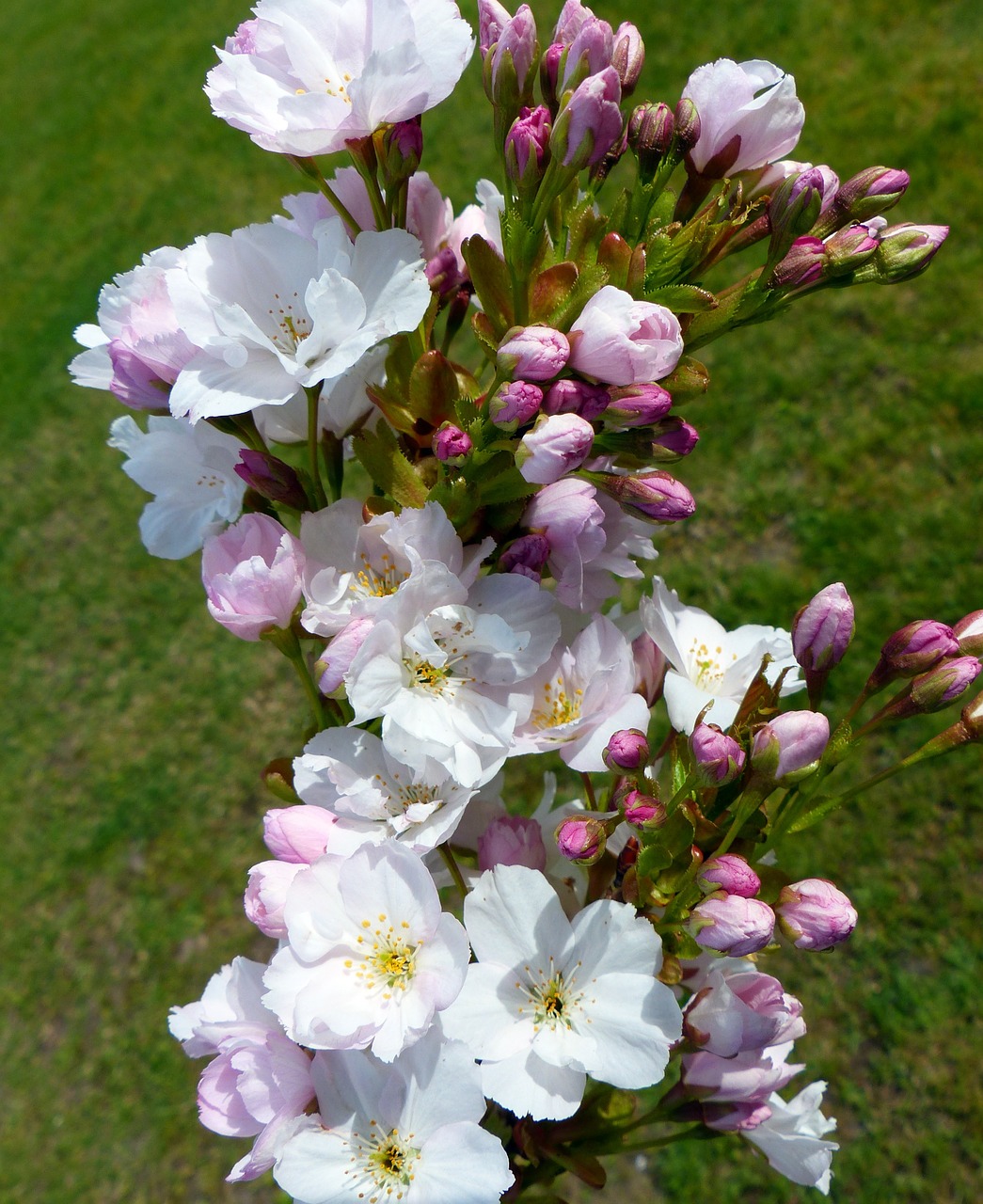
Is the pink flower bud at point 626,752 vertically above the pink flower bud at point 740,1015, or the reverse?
the pink flower bud at point 626,752

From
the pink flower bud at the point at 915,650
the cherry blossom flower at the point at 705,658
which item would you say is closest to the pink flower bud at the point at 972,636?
the pink flower bud at the point at 915,650

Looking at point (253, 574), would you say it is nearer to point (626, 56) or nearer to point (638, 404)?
point (638, 404)

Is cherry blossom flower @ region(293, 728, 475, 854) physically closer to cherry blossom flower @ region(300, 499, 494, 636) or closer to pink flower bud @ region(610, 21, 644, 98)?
cherry blossom flower @ region(300, 499, 494, 636)

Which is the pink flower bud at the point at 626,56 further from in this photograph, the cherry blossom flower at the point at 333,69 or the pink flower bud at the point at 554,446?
the pink flower bud at the point at 554,446

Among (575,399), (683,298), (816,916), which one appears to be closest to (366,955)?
(816,916)

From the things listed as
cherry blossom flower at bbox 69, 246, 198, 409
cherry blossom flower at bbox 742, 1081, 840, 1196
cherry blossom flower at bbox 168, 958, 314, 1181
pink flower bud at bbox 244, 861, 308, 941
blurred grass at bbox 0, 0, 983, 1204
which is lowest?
blurred grass at bbox 0, 0, 983, 1204

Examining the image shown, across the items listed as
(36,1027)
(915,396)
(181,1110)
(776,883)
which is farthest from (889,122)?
(36,1027)

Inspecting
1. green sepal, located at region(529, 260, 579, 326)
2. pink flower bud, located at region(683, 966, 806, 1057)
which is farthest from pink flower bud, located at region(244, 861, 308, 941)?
green sepal, located at region(529, 260, 579, 326)
